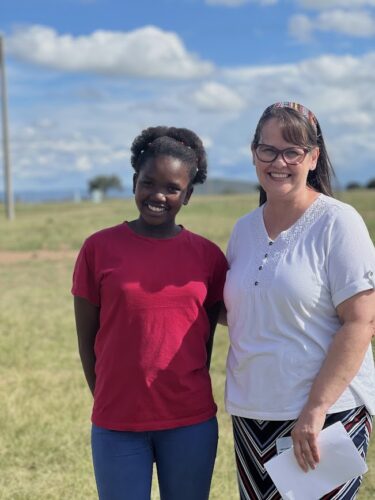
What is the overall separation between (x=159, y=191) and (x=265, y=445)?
936mm

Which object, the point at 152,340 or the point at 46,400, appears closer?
the point at 152,340

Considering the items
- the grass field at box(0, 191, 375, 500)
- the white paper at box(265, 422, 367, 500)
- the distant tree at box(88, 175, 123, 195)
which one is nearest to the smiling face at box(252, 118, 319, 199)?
the white paper at box(265, 422, 367, 500)

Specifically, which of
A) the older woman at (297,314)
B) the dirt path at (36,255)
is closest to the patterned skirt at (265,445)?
the older woman at (297,314)

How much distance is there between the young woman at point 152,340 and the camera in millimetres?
2457

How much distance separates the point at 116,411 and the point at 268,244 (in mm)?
767

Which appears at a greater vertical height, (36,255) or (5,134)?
(5,134)

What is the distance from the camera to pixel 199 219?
22.8m

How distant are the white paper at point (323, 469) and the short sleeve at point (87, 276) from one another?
2.73 ft

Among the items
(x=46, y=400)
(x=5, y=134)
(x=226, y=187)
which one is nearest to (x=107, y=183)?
(x=226, y=187)

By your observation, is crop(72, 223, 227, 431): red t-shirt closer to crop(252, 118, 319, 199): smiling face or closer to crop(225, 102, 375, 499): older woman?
crop(225, 102, 375, 499): older woman

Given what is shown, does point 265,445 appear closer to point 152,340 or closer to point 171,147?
point 152,340

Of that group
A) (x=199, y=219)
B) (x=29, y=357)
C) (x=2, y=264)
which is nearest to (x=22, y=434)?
(x=29, y=357)

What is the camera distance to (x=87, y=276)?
8.33ft

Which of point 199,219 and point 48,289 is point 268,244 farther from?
point 199,219
